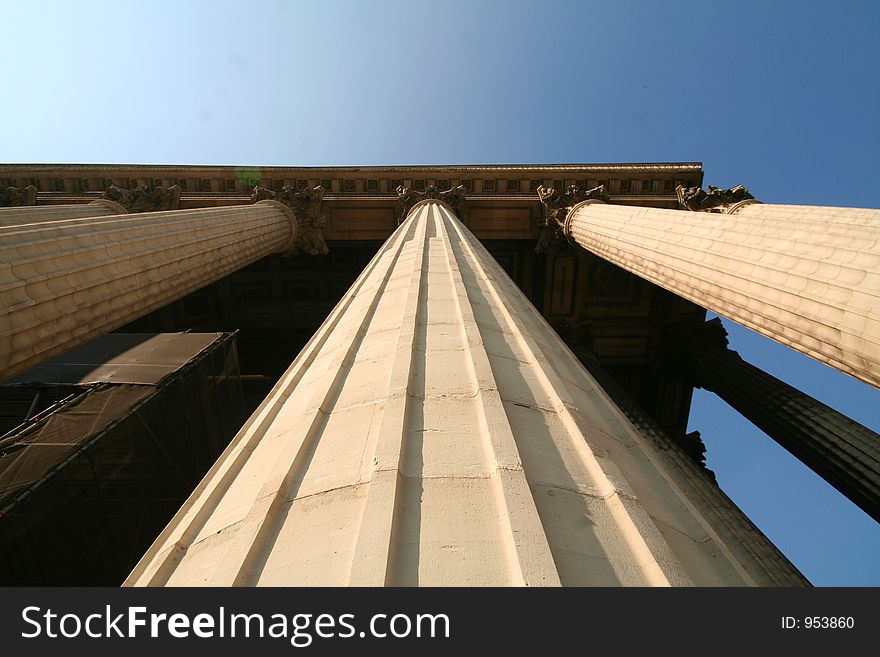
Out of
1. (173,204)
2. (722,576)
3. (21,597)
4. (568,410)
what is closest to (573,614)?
(722,576)

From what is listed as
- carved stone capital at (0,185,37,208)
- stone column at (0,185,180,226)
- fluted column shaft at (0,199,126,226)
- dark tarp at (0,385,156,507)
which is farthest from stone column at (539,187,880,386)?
carved stone capital at (0,185,37,208)

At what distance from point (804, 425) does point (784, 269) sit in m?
9.58

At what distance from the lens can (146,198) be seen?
23109 mm

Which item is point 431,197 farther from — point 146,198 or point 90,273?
point 90,273

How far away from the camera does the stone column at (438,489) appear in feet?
9.34

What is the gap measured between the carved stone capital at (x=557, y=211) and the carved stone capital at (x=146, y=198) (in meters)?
18.4

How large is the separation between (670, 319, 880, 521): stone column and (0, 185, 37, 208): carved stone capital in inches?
1320

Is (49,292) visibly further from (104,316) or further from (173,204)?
(173,204)

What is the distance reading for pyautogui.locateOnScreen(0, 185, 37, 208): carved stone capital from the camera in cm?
2369

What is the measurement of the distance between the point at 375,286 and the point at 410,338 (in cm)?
357

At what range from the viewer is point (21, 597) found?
2.70 m

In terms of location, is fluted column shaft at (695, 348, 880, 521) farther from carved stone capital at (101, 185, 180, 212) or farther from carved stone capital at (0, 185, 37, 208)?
carved stone capital at (0, 185, 37, 208)

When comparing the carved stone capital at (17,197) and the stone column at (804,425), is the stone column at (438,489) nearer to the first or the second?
the stone column at (804,425)

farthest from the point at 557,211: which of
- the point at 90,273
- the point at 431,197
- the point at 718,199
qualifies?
the point at 90,273
